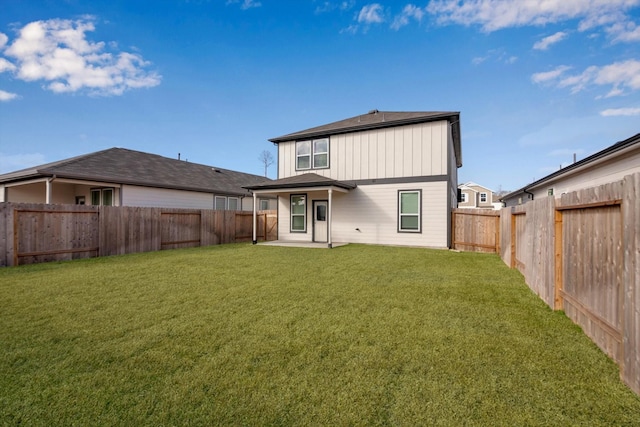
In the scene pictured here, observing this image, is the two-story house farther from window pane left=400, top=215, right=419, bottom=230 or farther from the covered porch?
the covered porch

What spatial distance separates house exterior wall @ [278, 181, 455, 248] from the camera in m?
12.0

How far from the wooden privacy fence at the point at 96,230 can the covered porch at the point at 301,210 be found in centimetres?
277

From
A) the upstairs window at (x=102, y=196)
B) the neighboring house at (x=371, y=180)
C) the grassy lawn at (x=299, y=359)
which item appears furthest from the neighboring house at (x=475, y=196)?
the grassy lawn at (x=299, y=359)

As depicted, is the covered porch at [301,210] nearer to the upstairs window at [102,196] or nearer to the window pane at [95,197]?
the upstairs window at [102,196]

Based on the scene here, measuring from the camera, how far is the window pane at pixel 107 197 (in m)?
14.4

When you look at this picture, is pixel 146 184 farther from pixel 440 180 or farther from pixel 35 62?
pixel 440 180

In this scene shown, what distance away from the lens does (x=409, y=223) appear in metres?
12.5

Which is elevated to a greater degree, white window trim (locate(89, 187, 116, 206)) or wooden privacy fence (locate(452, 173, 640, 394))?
white window trim (locate(89, 187, 116, 206))

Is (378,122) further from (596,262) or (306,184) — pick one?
(596,262)

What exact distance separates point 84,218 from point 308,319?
10285mm

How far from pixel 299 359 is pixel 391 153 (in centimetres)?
1145

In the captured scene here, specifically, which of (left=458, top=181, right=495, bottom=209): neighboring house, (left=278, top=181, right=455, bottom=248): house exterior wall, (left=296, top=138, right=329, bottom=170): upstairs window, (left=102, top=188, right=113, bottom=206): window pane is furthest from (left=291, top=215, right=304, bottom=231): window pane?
(left=458, top=181, right=495, bottom=209): neighboring house

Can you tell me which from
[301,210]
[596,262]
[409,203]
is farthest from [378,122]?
[596,262]

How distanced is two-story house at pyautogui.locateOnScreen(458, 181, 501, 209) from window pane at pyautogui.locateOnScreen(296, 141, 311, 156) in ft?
110
